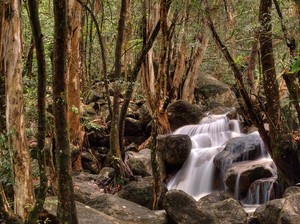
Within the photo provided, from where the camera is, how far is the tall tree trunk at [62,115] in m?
4.30

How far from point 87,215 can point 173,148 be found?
6424mm

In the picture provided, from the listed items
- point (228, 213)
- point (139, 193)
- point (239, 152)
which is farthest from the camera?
point (239, 152)

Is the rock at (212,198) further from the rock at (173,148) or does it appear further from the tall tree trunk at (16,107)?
the tall tree trunk at (16,107)

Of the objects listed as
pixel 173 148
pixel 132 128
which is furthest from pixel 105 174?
pixel 132 128

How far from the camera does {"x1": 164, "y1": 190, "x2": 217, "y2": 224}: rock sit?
7.92 metres

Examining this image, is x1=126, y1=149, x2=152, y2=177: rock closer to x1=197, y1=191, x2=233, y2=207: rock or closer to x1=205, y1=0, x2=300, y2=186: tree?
x1=197, y1=191, x2=233, y2=207: rock

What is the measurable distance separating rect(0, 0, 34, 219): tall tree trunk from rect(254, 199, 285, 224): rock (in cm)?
455

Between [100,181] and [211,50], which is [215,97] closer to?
[211,50]

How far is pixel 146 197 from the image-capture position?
9586 millimetres

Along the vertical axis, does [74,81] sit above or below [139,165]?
above

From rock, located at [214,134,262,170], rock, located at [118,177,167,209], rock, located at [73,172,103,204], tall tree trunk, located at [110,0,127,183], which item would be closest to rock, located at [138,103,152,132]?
rock, located at [214,134,262,170]

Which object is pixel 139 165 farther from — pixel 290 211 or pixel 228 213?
pixel 290 211

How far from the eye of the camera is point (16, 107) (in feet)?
20.1

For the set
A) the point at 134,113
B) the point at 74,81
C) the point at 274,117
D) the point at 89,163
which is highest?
the point at 74,81
